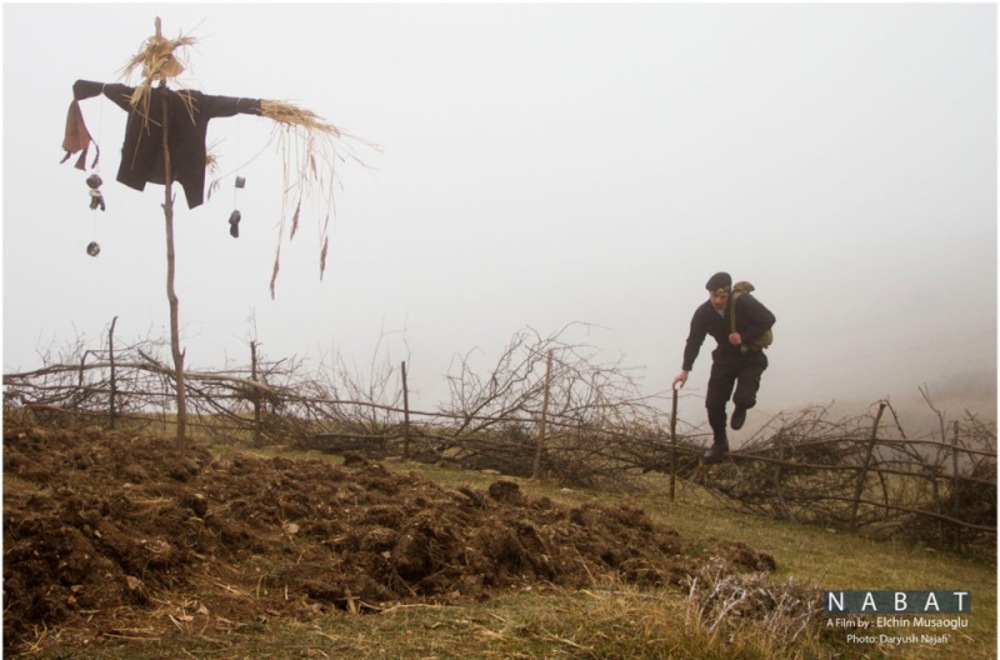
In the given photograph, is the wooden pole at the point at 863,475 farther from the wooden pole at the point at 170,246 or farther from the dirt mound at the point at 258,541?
the wooden pole at the point at 170,246

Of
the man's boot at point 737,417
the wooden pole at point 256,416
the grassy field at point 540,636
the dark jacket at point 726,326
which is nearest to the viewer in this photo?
the grassy field at point 540,636

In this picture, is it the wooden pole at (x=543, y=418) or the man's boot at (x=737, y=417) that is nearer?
the man's boot at (x=737, y=417)

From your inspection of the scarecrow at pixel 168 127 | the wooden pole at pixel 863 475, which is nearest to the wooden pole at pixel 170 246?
the scarecrow at pixel 168 127

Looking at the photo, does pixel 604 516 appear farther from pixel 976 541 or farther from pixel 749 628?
pixel 976 541

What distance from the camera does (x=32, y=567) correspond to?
141 inches

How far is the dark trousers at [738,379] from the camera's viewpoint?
5.10 metres

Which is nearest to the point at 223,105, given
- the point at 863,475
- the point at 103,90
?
the point at 103,90

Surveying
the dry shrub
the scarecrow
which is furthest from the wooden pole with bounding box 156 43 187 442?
the dry shrub

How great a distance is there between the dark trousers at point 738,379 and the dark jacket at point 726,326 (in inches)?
1.3

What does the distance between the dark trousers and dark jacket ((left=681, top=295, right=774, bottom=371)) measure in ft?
0.11

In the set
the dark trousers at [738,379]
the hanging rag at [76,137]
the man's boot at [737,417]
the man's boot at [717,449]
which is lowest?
the man's boot at [717,449]

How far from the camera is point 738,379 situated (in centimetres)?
520

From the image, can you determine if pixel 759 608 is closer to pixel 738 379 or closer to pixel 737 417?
pixel 737 417

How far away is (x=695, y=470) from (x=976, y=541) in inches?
88.3
